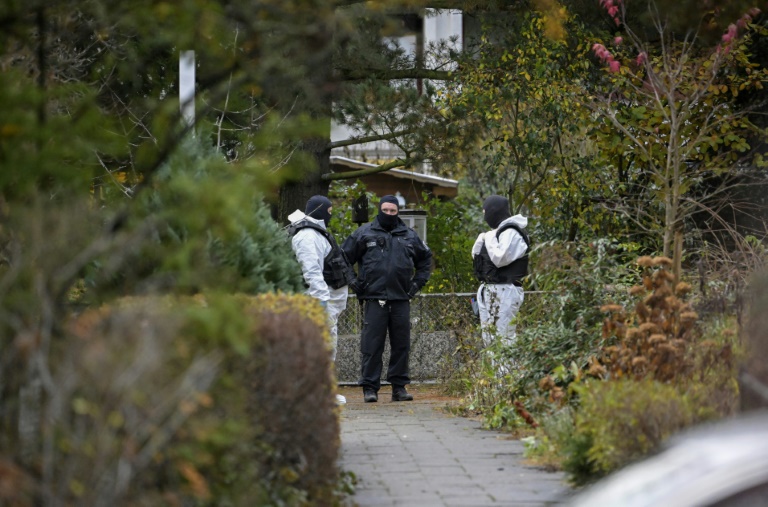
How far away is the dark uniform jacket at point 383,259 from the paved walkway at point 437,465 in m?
1.68

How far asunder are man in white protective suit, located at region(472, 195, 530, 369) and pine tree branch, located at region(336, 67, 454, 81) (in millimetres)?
5292

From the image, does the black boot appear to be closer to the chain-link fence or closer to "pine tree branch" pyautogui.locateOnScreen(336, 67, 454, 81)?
the chain-link fence

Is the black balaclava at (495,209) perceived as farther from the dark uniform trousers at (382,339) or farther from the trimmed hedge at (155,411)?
the trimmed hedge at (155,411)

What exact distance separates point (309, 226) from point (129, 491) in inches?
311

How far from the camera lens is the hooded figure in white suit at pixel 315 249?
39.9 feet

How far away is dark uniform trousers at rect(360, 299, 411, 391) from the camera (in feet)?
42.4

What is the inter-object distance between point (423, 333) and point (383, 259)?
235 cm

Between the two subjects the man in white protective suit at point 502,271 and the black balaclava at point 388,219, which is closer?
the man in white protective suit at point 502,271

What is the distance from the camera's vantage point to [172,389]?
175 inches

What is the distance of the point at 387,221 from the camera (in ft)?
42.8

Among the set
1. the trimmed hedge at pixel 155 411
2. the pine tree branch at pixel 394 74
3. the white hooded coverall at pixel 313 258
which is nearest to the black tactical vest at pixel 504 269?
the white hooded coverall at pixel 313 258

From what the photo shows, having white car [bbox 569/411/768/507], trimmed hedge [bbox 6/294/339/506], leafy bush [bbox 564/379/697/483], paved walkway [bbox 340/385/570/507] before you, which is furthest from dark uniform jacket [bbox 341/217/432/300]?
white car [bbox 569/411/768/507]

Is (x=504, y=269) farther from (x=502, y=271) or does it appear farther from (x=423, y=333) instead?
(x=423, y=333)

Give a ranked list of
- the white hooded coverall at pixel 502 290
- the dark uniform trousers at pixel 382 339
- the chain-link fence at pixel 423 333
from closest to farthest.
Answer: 1. the white hooded coverall at pixel 502 290
2. the dark uniform trousers at pixel 382 339
3. the chain-link fence at pixel 423 333
